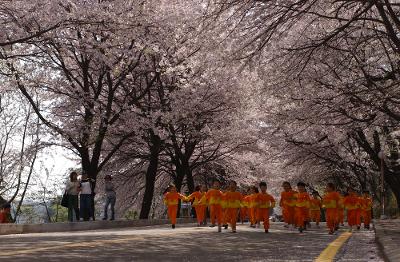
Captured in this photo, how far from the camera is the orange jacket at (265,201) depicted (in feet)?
58.4

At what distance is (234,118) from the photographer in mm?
33438

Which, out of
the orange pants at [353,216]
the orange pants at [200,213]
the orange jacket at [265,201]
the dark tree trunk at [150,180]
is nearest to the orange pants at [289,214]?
the orange jacket at [265,201]

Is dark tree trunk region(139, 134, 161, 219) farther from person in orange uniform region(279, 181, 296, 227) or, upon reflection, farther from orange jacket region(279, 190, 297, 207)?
orange jacket region(279, 190, 297, 207)

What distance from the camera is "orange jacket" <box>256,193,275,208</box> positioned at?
1781 centimetres

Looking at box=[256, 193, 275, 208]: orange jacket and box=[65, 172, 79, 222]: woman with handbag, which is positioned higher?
box=[65, 172, 79, 222]: woman with handbag

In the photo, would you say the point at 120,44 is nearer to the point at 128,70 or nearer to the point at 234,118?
the point at 128,70

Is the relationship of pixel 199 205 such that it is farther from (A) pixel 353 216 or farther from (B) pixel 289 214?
(A) pixel 353 216

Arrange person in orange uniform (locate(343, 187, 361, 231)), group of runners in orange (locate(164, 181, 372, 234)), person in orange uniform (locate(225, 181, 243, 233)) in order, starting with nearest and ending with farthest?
person in orange uniform (locate(225, 181, 243, 233)) → group of runners in orange (locate(164, 181, 372, 234)) → person in orange uniform (locate(343, 187, 361, 231))

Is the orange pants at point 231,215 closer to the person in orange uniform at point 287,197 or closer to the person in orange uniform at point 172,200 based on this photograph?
the person in orange uniform at point 287,197

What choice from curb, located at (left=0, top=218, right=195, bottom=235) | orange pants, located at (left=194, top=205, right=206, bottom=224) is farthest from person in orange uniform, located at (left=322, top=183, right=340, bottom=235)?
curb, located at (left=0, top=218, right=195, bottom=235)

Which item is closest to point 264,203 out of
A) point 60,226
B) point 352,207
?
point 352,207

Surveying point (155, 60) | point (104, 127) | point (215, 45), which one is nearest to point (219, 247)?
point (215, 45)

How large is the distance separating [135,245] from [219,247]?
1.38 meters

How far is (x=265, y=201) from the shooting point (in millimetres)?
17875
